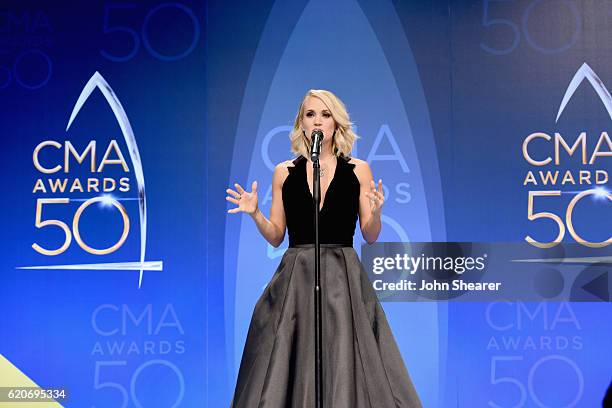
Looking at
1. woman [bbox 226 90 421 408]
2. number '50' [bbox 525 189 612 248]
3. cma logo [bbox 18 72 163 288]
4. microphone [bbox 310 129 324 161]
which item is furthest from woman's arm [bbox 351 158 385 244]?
cma logo [bbox 18 72 163 288]

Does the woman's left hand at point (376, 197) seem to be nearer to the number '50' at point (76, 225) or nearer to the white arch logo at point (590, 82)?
the white arch logo at point (590, 82)

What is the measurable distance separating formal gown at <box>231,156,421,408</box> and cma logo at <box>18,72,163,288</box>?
193 centimetres

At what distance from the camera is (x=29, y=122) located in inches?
204

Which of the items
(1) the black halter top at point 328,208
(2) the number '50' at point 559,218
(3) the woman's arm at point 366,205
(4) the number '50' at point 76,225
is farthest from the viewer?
(4) the number '50' at point 76,225

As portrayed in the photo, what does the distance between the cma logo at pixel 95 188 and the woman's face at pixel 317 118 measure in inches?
76.2

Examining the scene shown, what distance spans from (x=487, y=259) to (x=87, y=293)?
105 inches

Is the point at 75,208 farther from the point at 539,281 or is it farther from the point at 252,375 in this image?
the point at 539,281

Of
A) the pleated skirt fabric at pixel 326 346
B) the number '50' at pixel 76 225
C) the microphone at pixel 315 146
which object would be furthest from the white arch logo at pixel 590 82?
the number '50' at pixel 76 225

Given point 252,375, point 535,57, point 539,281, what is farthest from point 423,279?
point 252,375

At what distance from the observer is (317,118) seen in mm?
3500

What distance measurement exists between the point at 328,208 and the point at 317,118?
1.45 ft

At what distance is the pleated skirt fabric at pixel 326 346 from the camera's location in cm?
304

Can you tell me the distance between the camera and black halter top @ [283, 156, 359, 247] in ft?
11.0

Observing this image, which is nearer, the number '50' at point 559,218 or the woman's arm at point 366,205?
the woman's arm at point 366,205
